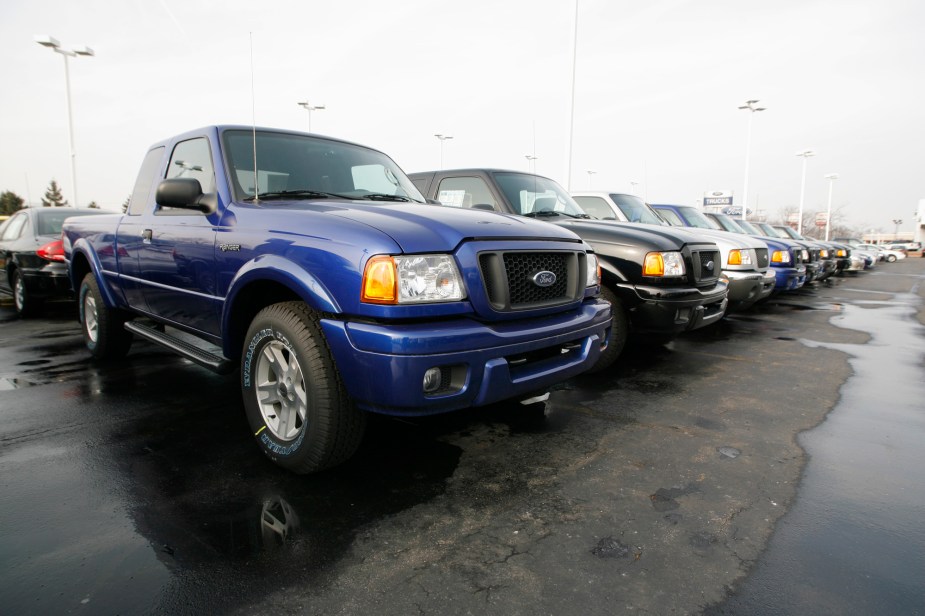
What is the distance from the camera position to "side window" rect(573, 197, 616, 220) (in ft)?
25.9

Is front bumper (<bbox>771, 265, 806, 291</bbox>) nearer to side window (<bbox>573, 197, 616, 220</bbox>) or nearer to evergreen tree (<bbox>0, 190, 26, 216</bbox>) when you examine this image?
side window (<bbox>573, 197, 616, 220</bbox>)

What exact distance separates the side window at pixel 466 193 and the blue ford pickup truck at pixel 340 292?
1.73 m

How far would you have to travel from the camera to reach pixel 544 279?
9.47 ft

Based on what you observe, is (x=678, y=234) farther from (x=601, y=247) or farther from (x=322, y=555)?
(x=322, y=555)

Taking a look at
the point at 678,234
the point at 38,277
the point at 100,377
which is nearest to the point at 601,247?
the point at 678,234

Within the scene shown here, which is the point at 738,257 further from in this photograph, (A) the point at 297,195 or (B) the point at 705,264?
(A) the point at 297,195

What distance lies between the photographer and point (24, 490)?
8.56 feet

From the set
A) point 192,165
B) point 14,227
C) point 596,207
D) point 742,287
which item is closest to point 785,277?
point 742,287

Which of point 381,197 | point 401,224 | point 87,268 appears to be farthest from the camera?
point 87,268

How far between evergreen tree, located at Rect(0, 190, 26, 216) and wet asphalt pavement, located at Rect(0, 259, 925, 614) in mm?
69215

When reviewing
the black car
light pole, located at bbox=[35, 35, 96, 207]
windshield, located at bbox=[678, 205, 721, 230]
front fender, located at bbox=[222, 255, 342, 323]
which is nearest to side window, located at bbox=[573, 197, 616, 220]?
windshield, located at bbox=[678, 205, 721, 230]

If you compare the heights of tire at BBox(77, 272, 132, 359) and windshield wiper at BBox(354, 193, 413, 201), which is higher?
windshield wiper at BBox(354, 193, 413, 201)

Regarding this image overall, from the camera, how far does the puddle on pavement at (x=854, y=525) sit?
74.4 inches

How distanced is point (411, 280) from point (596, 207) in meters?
6.24
